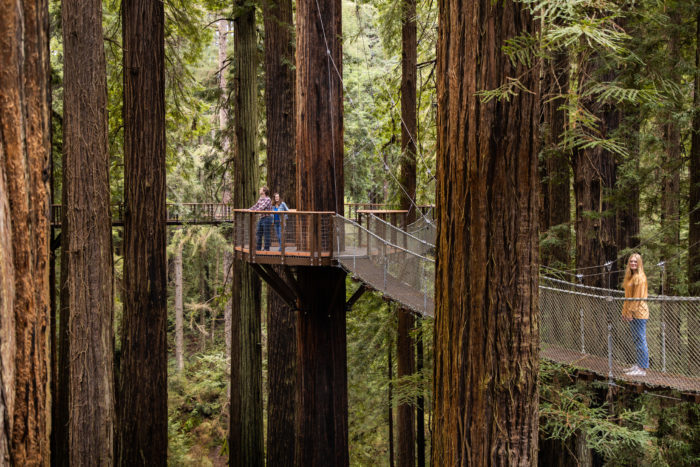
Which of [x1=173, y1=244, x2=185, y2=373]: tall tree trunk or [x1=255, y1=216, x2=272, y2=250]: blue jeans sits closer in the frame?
[x1=255, y1=216, x2=272, y2=250]: blue jeans

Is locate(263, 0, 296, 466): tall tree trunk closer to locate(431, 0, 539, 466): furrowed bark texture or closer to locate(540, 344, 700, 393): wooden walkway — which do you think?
locate(540, 344, 700, 393): wooden walkway

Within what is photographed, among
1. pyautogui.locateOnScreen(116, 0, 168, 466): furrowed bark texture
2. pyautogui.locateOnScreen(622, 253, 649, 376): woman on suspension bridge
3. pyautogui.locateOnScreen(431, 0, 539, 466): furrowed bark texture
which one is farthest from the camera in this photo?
pyautogui.locateOnScreen(116, 0, 168, 466): furrowed bark texture

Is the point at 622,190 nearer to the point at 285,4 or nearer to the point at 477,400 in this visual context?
the point at 477,400

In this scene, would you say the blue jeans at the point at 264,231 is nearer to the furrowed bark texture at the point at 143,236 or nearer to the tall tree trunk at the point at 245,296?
the furrowed bark texture at the point at 143,236

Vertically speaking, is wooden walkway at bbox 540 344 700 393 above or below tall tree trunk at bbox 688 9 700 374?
below

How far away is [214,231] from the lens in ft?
51.2

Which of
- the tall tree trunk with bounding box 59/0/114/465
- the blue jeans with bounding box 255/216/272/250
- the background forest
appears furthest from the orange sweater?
the tall tree trunk with bounding box 59/0/114/465

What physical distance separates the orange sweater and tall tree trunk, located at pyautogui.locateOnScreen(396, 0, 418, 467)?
4569 millimetres

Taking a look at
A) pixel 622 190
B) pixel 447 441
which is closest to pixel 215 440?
pixel 622 190

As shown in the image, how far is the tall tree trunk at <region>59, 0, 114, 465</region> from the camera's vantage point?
5875 millimetres

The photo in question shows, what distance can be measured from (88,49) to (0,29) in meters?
5.67

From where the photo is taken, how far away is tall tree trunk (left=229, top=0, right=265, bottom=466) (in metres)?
10.5

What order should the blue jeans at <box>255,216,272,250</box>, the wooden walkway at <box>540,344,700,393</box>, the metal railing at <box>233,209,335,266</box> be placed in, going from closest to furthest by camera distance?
the wooden walkway at <box>540,344,700,393</box>
the metal railing at <box>233,209,335,266</box>
the blue jeans at <box>255,216,272,250</box>

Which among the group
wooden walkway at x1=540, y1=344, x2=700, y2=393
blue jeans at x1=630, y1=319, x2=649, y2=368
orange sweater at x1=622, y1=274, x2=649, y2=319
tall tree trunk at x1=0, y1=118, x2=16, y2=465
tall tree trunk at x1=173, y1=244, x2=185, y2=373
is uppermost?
tall tree trunk at x1=0, y1=118, x2=16, y2=465
